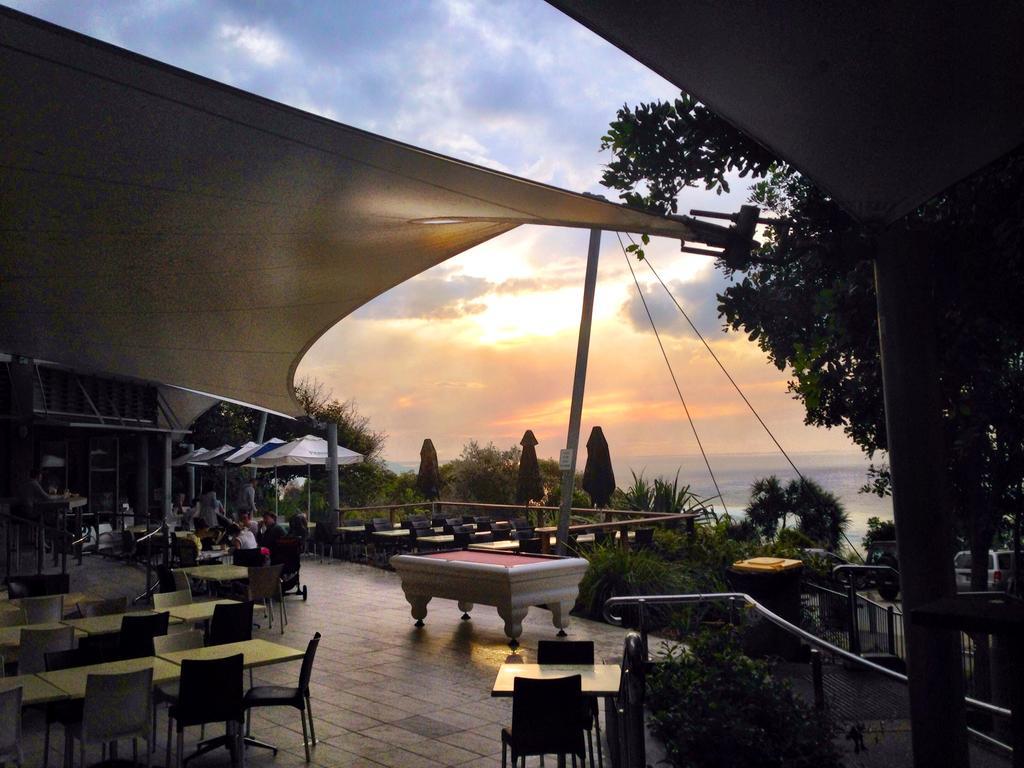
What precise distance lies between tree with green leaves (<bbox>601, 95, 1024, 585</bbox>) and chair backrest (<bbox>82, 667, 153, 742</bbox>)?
4280 millimetres

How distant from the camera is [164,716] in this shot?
22.3 feet

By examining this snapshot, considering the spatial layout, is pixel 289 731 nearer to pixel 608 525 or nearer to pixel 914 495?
pixel 914 495

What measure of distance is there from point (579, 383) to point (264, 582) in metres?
4.76

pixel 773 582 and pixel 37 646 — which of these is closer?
pixel 37 646

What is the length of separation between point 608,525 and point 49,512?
8.85 m

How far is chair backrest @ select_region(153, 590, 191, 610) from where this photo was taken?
788 cm

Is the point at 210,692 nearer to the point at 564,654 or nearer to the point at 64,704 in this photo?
the point at 64,704

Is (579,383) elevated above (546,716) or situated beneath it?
elevated above

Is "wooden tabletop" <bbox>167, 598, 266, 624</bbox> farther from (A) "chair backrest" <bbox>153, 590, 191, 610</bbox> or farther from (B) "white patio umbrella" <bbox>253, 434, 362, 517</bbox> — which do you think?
(B) "white patio umbrella" <bbox>253, 434, 362, 517</bbox>

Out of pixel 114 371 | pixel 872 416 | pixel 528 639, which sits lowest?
pixel 528 639

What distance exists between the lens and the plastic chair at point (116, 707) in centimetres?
479

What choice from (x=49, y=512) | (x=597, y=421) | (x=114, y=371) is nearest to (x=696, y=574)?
(x=597, y=421)

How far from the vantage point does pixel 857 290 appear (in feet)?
16.8

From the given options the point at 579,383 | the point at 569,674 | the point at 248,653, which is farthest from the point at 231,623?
the point at 579,383
